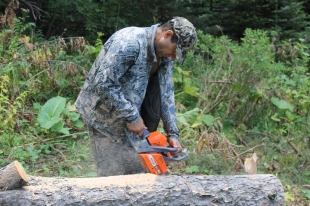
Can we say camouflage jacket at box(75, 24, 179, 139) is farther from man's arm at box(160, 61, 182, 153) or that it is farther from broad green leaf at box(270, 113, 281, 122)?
broad green leaf at box(270, 113, 281, 122)

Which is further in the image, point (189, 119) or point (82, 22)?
point (82, 22)

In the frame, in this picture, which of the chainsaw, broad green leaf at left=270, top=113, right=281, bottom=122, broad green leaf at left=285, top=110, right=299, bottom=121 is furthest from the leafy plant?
broad green leaf at left=285, top=110, right=299, bottom=121

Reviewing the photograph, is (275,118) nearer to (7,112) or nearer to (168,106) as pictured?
(168,106)

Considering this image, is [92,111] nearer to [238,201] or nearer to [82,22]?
[238,201]

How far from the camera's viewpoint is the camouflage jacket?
3102 mm

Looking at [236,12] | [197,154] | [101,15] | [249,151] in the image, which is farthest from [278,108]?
[101,15]

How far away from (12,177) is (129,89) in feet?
3.47

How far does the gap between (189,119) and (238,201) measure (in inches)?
116

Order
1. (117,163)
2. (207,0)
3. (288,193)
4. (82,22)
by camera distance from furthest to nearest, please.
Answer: (207,0), (82,22), (288,193), (117,163)

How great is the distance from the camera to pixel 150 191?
9.95 feet

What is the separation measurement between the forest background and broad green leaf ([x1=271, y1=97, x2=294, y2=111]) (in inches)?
0.6

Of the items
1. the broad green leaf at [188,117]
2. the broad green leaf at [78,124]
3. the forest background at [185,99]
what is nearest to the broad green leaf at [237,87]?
the forest background at [185,99]

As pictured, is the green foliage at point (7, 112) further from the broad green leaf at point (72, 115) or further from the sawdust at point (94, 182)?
the sawdust at point (94, 182)

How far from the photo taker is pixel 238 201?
313 centimetres
